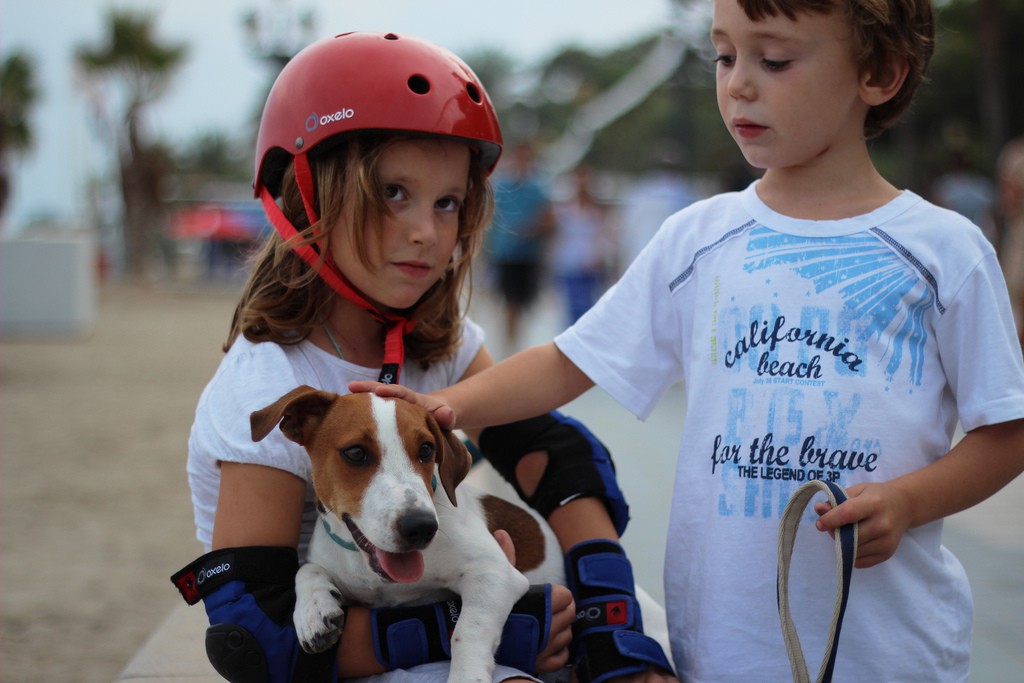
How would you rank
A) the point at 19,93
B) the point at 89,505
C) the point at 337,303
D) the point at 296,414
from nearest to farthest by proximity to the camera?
the point at 296,414 < the point at 337,303 < the point at 89,505 < the point at 19,93

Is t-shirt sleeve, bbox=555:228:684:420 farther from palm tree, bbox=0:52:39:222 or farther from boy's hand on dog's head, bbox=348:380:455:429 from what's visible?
palm tree, bbox=0:52:39:222

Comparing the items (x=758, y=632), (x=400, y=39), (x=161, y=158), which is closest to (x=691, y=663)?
(x=758, y=632)

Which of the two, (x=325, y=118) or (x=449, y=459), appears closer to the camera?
(x=449, y=459)

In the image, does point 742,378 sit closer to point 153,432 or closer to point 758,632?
point 758,632

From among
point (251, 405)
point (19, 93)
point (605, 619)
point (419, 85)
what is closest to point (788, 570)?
point (605, 619)

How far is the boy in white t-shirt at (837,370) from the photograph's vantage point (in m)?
2.26

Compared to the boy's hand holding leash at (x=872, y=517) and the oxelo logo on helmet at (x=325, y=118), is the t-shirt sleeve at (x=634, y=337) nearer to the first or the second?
the boy's hand holding leash at (x=872, y=517)

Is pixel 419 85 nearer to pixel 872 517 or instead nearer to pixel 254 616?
pixel 254 616

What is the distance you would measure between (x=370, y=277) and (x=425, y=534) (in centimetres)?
86

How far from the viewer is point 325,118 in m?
2.74

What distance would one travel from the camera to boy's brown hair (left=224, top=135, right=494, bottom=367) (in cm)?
268

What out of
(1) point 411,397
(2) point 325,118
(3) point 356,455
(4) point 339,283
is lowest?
(3) point 356,455

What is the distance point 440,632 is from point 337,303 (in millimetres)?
990

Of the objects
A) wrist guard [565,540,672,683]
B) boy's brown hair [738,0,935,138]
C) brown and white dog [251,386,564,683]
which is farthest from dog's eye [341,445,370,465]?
boy's brown hair [738,0,935,138]
